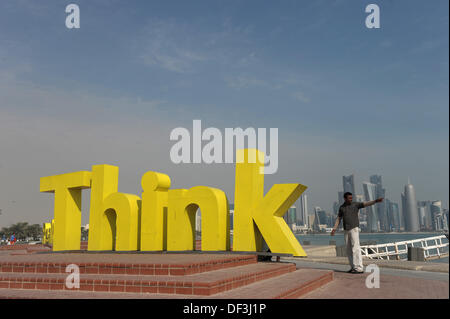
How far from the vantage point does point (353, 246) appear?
971cm

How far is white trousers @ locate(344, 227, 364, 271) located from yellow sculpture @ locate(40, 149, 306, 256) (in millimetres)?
1631

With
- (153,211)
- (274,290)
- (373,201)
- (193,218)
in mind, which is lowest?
(274,290)

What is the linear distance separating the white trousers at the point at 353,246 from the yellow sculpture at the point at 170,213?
1.63 m

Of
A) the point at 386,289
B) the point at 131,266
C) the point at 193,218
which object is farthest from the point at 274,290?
the point at 193,218

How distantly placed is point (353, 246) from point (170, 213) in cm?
631

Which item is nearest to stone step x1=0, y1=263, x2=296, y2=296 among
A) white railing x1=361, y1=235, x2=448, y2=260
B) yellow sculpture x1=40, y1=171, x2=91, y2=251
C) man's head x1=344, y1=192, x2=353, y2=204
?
man's head x1=344, y1=192, x2=353, y2=204

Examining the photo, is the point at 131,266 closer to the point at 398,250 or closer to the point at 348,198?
the point at 348,198

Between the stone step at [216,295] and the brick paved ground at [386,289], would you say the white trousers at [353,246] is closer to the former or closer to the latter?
the brick paved ground at [386,289]

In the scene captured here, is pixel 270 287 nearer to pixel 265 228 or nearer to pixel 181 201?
pixel 265 228

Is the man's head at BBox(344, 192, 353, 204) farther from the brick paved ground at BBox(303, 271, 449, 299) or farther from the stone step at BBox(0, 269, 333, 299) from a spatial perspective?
the stone step at BBox(0, 269, 333, 299)

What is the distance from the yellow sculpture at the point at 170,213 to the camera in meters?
11.4
